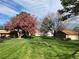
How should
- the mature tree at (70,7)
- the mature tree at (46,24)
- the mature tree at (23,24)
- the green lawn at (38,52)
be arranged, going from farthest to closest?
the mature tree at (46,24), the mature tree at (23,24), the mature tree at (70,7), the green lawn at (38,52)

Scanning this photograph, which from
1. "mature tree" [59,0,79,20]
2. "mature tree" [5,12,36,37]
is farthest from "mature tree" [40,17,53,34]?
"mature tree" [59,0,79,20]

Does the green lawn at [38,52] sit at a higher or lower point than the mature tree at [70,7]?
lower

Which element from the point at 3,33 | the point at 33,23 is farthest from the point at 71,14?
the point at 3,33

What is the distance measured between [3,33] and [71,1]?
166 ft

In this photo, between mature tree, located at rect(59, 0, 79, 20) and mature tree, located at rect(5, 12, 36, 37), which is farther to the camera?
mature tree, located at rect(5, 12, 36, 37)

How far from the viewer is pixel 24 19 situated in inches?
2280

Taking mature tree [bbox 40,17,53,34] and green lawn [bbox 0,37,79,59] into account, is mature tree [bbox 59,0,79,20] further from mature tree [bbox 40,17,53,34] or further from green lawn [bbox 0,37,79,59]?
mature tree [bbox 40,17,53,34]

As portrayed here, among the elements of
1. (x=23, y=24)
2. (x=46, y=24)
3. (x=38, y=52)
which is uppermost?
(x=46, y=24)

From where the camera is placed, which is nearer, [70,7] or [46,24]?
[70,7]

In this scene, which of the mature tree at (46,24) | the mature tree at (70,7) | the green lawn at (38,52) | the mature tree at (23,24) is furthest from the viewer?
the mature tree at (46,24)

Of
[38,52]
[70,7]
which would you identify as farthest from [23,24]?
[38,52]

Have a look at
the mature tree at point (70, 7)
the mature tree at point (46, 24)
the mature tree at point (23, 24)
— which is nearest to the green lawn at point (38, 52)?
the mature tree at point (70, 7)

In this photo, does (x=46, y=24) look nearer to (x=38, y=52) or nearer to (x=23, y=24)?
(x=23, y=24)

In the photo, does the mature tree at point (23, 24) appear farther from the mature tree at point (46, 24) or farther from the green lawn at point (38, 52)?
the green lawn at point (38, 52)
